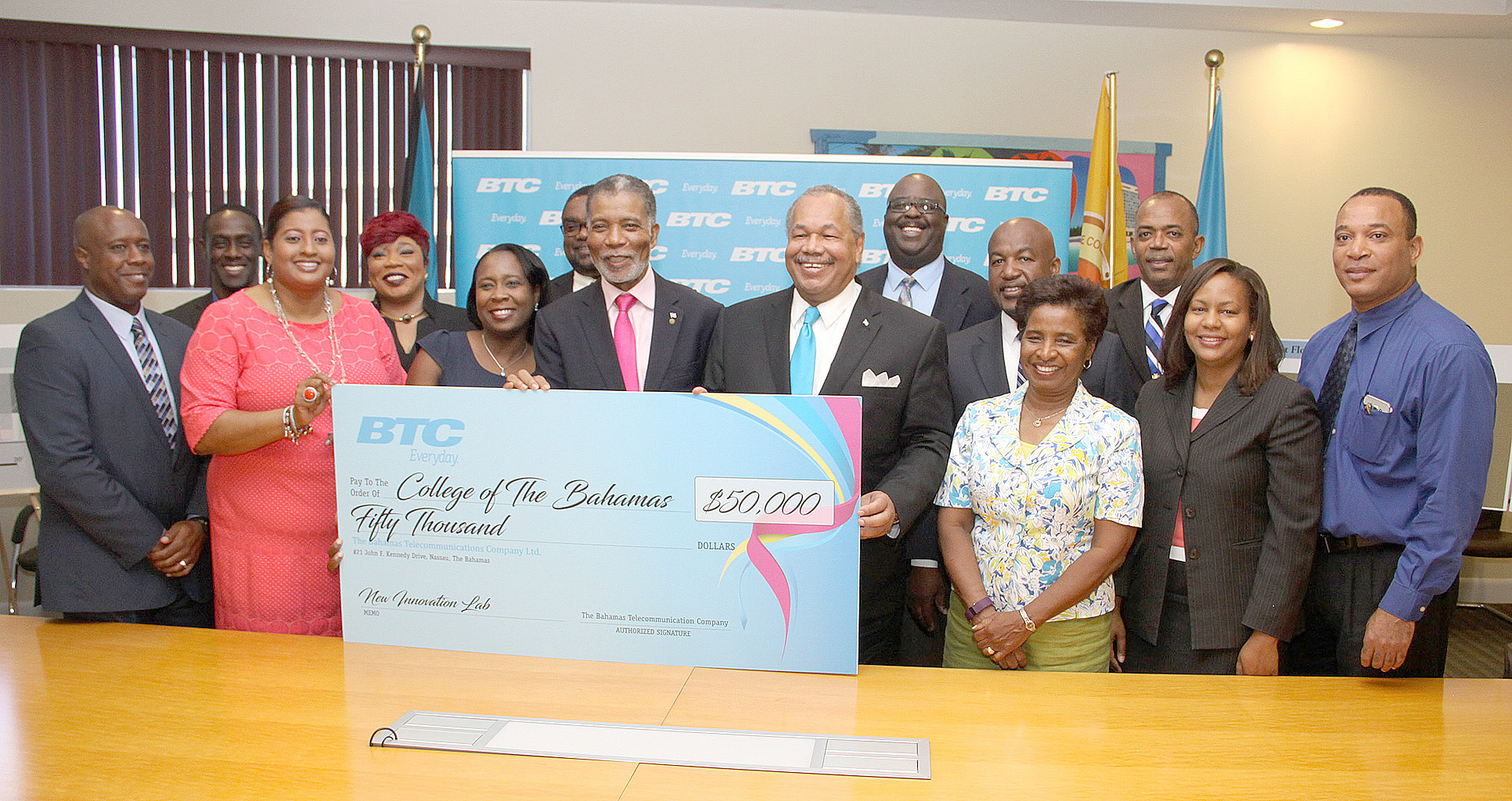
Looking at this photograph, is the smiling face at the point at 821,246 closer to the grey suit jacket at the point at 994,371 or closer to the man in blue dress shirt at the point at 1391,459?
the grey suit jacket at the point at 994,371

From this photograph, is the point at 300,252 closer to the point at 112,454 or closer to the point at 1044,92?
the point at 112,454

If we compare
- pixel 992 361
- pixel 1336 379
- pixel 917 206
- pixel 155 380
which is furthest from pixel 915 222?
pixel 155 380

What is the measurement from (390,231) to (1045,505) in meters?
2.55

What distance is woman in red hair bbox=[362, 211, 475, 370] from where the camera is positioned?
3.46 meters

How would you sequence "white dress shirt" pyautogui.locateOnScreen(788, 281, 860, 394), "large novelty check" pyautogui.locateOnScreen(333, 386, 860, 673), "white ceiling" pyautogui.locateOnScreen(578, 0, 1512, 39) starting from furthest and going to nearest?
"white ceiling" pyautogui.locateOnScreen(578, 0, 1512, 39) < "white dress shirt" pyautogui.locateOnScreen(788, 281, 860, 394) < "large novelty check" pyautogui.locateOnScreen(333, 386, 860, 673)

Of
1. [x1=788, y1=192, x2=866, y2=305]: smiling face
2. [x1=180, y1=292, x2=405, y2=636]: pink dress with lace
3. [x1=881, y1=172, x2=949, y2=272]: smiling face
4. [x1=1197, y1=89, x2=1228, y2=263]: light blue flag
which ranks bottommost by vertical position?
[x1=180, y1=292, x2=405, y2=636]: pink dress with lace

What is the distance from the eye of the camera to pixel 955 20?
6262mm

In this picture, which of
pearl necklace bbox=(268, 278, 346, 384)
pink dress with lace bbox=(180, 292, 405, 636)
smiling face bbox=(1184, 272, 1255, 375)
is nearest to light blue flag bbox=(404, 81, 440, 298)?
pearl necklace bbox=(268, 278, 346, 384)

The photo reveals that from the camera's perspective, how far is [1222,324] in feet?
7.46

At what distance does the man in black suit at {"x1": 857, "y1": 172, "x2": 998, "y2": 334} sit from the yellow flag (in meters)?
1.18

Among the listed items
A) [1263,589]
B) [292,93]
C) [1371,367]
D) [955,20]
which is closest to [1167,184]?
[955,20]

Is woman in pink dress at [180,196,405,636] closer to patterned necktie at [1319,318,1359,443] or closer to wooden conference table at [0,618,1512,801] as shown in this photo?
wooden conference table at [0,618,1512,801]

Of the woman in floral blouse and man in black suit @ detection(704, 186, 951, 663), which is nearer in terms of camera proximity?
the woman in floral blouse

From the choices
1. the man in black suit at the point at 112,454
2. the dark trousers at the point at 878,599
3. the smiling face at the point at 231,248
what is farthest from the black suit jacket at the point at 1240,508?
the smiling face at the point at 231,248
